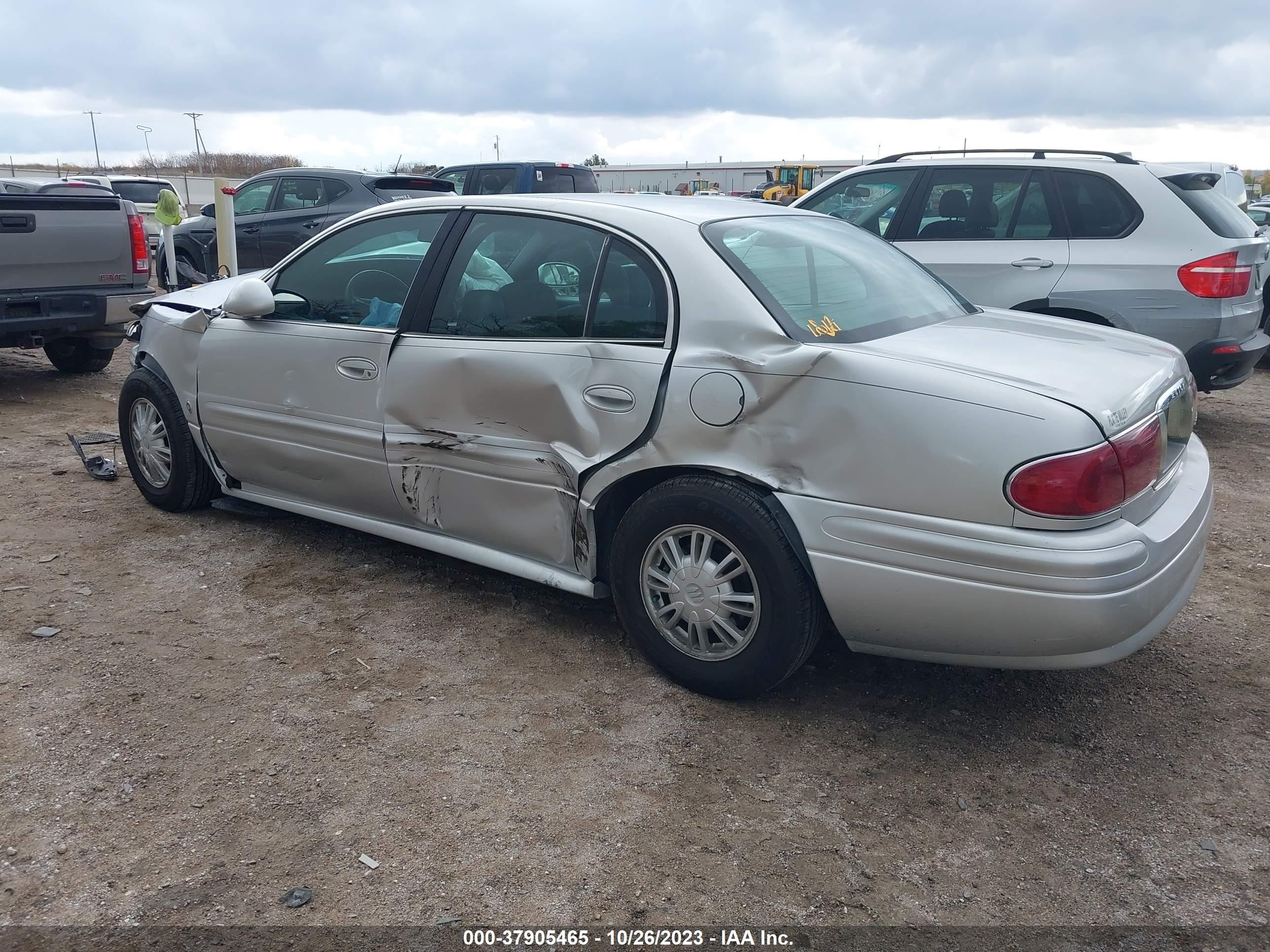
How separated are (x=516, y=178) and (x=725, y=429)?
449 inches

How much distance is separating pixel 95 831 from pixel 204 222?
490 inches

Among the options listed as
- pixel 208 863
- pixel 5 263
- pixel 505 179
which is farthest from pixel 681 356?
pixel 505 179

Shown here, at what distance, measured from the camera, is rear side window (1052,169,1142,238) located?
6398mm

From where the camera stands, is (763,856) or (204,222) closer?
(763,856)

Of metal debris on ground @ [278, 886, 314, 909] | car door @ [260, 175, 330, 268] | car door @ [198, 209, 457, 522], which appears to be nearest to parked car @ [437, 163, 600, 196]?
car door @ [260, 175, 330, 268]

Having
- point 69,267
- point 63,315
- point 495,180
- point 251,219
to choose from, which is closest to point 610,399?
point 63,315

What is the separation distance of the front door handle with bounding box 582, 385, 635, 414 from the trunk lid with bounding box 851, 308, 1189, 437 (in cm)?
74

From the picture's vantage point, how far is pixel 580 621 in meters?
4.05

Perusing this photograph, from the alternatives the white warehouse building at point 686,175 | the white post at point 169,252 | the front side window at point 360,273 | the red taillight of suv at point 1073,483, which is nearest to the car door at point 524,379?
the front side window at point 360,273

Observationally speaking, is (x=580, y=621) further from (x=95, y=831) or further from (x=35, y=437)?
(x=35, y=437)

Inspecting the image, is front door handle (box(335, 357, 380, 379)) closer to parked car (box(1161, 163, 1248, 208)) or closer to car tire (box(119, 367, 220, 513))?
car tire (box(119, 367, 220, 513))

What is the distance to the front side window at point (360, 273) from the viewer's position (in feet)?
13.5

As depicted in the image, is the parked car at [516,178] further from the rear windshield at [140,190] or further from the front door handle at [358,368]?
Answer: the front door handle at [358,368]

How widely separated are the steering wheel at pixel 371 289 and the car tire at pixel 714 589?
146cm
